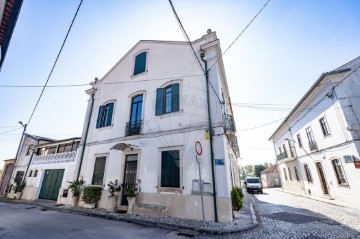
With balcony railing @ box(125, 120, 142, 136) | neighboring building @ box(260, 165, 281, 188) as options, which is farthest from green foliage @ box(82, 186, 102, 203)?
neighboring building @ box(260, 165, 281, 188)

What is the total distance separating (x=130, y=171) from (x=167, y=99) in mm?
4644

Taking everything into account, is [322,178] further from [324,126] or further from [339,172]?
[324,126]

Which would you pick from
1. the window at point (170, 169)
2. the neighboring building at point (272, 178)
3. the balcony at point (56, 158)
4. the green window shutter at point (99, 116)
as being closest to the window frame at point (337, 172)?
the window at point (170, 169)

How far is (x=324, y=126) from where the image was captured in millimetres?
13945

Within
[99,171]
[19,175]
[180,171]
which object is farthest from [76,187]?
[19,175]

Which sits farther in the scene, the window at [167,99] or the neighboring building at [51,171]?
the neighboring building at [51,171]

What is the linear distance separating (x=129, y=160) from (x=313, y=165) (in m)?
17.5

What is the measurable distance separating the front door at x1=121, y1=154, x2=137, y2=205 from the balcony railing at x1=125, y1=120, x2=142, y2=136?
1367 millimetres

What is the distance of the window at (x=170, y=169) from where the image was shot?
8094 millimetres

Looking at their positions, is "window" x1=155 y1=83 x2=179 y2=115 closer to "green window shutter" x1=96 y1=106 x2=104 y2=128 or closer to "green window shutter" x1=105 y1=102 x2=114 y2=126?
"green window shutter" x1=105 y1=102 x2=114 y2=126

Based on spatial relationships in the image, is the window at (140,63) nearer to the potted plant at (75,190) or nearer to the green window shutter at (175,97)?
the green window shutter at (175,97)

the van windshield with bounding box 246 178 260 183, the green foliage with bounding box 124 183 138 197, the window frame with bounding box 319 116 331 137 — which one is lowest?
the green foliage with bounding box 124 183 138 197

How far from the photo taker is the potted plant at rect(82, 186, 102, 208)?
31.4 feet

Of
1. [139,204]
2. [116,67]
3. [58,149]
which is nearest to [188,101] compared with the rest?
[139,204]
